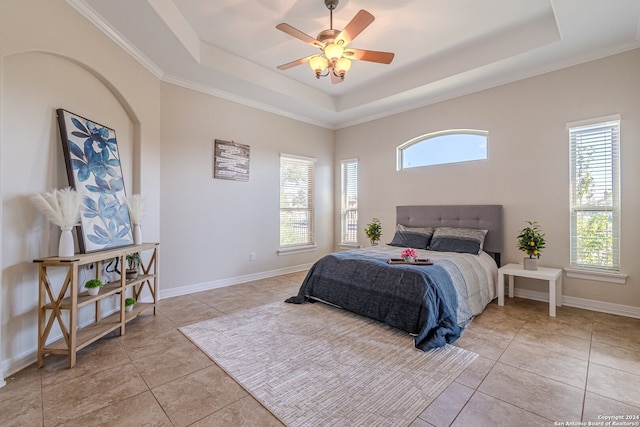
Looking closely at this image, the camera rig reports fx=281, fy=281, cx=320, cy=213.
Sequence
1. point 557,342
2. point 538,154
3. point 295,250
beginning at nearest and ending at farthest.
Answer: point 557,342, point 538,154, point 295,250

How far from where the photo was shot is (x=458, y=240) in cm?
393

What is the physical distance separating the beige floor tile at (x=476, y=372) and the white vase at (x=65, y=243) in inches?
121

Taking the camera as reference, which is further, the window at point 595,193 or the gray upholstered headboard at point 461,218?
the gray upholstered headboard at point 461,218

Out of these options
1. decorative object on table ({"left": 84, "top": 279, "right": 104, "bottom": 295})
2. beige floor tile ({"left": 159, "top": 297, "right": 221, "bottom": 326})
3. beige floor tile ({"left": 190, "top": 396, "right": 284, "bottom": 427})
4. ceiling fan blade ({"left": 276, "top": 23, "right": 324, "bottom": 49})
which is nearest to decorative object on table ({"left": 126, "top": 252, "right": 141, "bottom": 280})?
decorative object on table ({"left": 84, "top": 279, "right": 104, "bottom": 295})

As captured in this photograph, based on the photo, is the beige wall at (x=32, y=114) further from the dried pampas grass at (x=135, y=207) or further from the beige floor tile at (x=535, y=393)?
the beige floor tile at (x=535, y=393)

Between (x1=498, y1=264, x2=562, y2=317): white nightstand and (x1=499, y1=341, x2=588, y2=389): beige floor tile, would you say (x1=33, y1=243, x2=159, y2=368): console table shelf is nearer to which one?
(x1=499, y1=341, x2=588, y2=389): beige floor tile

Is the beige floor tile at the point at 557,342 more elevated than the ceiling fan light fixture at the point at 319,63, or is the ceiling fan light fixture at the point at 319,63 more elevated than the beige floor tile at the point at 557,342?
the ceiling fan light fixture at the point at 319,63

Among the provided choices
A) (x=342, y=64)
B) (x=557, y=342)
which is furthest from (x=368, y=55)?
(x=557, y=342)

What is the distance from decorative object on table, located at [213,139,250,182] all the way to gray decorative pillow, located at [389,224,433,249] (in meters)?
2.71

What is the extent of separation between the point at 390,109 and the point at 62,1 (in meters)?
4.46

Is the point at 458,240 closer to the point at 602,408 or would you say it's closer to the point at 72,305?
the point at 602,408

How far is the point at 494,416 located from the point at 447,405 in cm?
25

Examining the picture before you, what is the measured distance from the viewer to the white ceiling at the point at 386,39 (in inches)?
109

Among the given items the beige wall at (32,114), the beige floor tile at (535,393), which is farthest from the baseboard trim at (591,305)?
the beige wall at (32,114)
